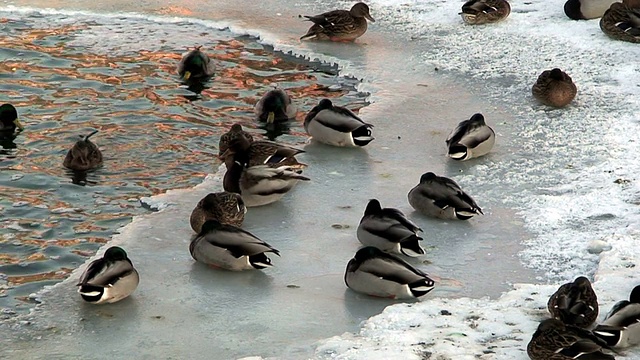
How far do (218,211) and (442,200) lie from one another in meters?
1.67

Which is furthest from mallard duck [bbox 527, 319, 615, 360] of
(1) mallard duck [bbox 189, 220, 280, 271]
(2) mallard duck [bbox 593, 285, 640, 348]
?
(1) mallard duck [bbox 189, 220, 280, 271]

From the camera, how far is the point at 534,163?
388 inches

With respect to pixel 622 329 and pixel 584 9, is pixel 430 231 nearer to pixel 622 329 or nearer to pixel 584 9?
pixel 622 329

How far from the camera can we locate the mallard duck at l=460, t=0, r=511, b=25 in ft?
45.9

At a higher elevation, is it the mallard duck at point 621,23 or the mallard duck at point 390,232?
the mallard duck at point 621,23

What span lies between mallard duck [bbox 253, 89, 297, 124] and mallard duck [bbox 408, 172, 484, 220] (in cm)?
287

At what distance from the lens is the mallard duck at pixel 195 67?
1247 cm

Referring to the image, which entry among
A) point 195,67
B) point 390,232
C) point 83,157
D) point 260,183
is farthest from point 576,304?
point 195,67

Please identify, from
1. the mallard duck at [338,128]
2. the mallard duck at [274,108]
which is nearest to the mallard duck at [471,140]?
the mallard duck at [338,128]

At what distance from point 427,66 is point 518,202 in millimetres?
4151

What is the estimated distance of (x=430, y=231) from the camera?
851 cm

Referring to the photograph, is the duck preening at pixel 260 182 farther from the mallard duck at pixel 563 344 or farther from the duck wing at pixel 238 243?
the mallard duck at pixel 563 344

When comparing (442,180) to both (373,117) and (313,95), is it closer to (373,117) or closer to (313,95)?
(373,117)

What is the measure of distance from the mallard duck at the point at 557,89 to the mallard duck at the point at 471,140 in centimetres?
141
